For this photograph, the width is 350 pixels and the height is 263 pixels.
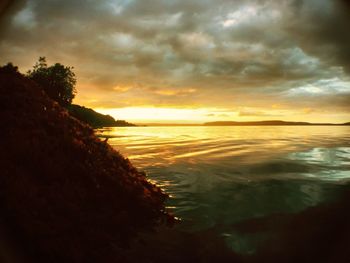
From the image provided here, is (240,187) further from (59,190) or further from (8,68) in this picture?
(8,68)

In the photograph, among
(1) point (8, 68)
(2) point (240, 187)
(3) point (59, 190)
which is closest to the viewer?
(3) point (59, 190)

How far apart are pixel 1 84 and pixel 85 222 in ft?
14.8

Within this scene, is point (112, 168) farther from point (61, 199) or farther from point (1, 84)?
point (1, 84)

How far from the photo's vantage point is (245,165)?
15.5 metres

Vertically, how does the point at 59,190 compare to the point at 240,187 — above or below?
above

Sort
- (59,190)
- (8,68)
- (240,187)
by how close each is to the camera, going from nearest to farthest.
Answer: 1. (59,190)
2. (8,68)
3. (240,187)

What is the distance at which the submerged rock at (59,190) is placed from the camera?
4.14 m

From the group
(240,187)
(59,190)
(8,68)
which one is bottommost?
(240,187)

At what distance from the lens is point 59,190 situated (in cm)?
495

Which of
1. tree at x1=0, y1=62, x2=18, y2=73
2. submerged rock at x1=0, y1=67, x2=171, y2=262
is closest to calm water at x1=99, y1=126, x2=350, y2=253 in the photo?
submerged rock at x1=0, y1=67, x2=171, y2=262

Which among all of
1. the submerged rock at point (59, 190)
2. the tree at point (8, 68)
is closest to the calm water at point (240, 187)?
the submerged rock at point (59, 190)

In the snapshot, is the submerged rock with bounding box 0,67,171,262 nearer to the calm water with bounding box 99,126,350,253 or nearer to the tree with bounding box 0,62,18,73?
the tree with bounding box 0,62,18,73

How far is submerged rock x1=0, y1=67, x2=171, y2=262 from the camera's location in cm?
414

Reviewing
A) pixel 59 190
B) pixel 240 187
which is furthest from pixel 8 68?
pixel 240 187
